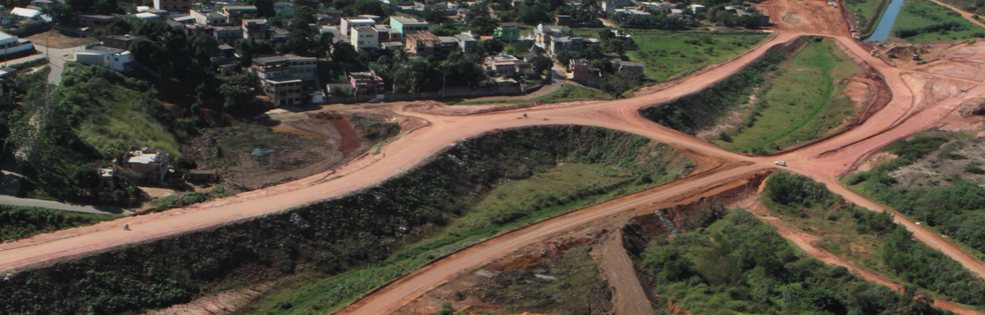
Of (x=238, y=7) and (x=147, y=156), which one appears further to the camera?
(x=238, y=7)

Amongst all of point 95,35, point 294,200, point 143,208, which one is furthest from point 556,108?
point 95,35

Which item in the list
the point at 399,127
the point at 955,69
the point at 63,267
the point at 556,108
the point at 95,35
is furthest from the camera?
the point at 955,69

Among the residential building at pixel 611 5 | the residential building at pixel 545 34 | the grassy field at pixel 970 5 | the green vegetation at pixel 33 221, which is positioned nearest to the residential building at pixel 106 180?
the green vegetation at pixel 33 221

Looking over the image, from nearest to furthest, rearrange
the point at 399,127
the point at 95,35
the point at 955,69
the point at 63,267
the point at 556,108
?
the point at 63,267 → the point at 399,127 → the point at 556,108 → the point at 95,35 → the point at 955,69

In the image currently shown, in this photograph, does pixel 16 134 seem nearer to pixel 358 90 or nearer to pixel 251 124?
pixel 251 124

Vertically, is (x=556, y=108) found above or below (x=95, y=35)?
below

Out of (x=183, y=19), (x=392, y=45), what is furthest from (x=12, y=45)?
(x=392, y=45)

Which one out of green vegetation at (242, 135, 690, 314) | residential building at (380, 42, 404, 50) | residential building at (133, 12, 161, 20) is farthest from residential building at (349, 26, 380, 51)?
green vegetation at (242, 135, 690, 314)

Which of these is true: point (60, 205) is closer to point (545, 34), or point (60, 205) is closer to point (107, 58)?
point (107, 58)
